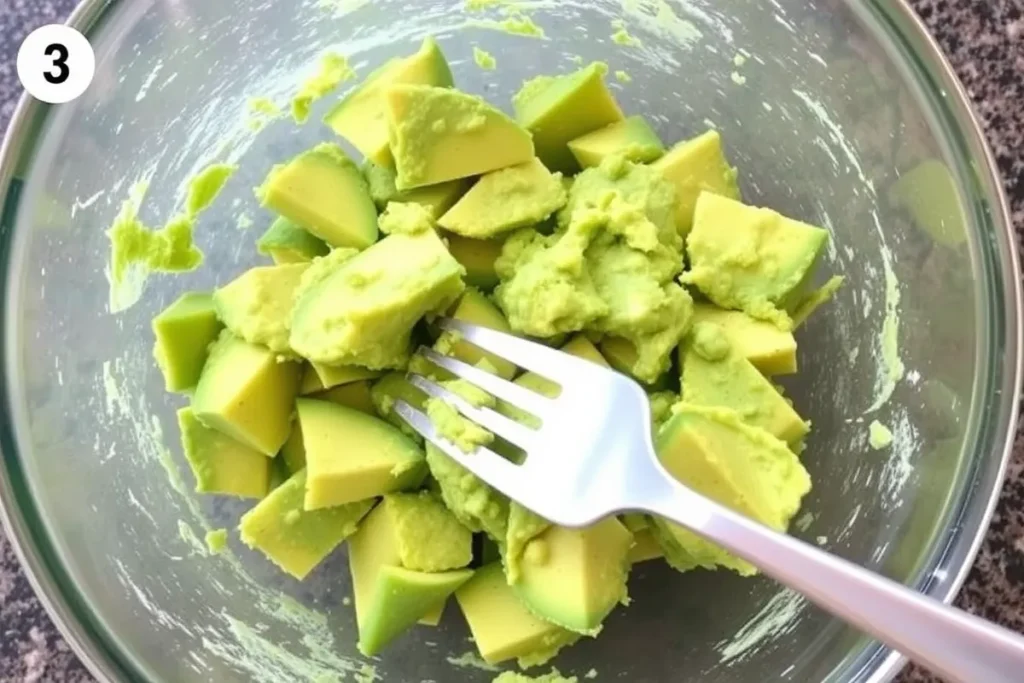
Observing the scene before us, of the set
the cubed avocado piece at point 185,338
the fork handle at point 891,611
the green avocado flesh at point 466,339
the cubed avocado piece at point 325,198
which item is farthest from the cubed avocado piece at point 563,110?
the fork handle at point 891,611

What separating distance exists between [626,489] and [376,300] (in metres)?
0.31

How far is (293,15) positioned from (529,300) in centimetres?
48

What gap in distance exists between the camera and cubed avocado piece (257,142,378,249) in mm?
1153

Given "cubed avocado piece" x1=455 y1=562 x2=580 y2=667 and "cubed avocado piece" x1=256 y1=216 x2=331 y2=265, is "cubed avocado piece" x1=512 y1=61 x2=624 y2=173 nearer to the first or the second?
"cubed avocado piece" x1=256 y1=216 x2=331 y2=265

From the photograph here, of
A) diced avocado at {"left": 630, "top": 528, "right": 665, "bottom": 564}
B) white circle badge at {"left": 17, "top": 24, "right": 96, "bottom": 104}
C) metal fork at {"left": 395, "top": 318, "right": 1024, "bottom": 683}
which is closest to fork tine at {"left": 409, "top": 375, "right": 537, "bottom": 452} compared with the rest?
metal fork at {"left": 395, "top": 318, "right": 1024, "bottom": 683}

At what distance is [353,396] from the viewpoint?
1205mm

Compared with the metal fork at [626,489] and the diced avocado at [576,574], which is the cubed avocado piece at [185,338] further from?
the diced avocado at [576,574]

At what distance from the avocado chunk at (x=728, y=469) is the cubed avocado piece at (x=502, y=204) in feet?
0.92

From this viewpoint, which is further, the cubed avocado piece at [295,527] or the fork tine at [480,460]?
the cubed avocado piece at [295,527]

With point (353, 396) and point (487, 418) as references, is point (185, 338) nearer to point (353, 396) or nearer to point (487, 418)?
point (353, 396)

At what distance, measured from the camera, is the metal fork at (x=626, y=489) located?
74 cm

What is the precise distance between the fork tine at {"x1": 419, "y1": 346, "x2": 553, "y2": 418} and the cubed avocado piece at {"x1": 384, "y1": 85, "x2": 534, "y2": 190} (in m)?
0.19

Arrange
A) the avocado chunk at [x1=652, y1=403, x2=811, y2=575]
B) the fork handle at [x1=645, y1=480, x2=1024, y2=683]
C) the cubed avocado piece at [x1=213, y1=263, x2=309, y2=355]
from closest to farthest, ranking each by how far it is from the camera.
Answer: the fork handle at [x1=645, y1=480, x2=1024, y2=683] → the avocado chunk at [x1=652, y1=403, x2=811, y2=575] → the cubed avocado piece at [x1=213, y1=263, x2=309, y2=355]

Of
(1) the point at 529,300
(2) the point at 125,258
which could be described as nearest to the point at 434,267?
(1) the point at 529,300
